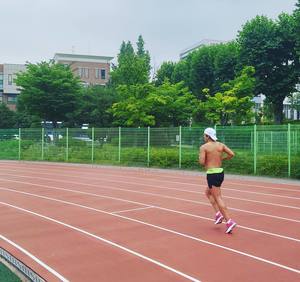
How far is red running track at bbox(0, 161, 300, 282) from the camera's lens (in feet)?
20.1

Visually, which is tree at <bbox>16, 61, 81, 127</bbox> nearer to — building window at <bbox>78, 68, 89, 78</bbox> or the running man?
the running man

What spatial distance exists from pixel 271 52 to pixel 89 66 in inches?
2306

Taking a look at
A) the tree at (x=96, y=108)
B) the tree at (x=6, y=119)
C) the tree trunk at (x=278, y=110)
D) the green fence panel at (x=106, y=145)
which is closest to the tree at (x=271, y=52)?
the tree trunk at (x=278, y=110)

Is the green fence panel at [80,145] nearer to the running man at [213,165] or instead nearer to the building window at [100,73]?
the running man at [213,165]

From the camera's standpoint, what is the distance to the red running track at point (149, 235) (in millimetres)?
6141

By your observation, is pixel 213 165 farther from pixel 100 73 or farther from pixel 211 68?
pixel 100 73

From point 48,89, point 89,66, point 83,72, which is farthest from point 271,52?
point 89,66

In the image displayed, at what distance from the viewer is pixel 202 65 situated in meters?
49.0

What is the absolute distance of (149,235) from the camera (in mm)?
8203

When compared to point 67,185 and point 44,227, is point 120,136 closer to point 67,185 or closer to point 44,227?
point 67,185

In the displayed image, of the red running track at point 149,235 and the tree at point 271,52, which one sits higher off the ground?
the tree at point 271,52

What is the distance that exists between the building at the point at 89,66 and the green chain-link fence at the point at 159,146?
198 ft

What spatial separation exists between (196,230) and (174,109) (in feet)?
93.4

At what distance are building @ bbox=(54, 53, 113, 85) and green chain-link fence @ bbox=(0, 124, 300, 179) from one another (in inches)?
2381
